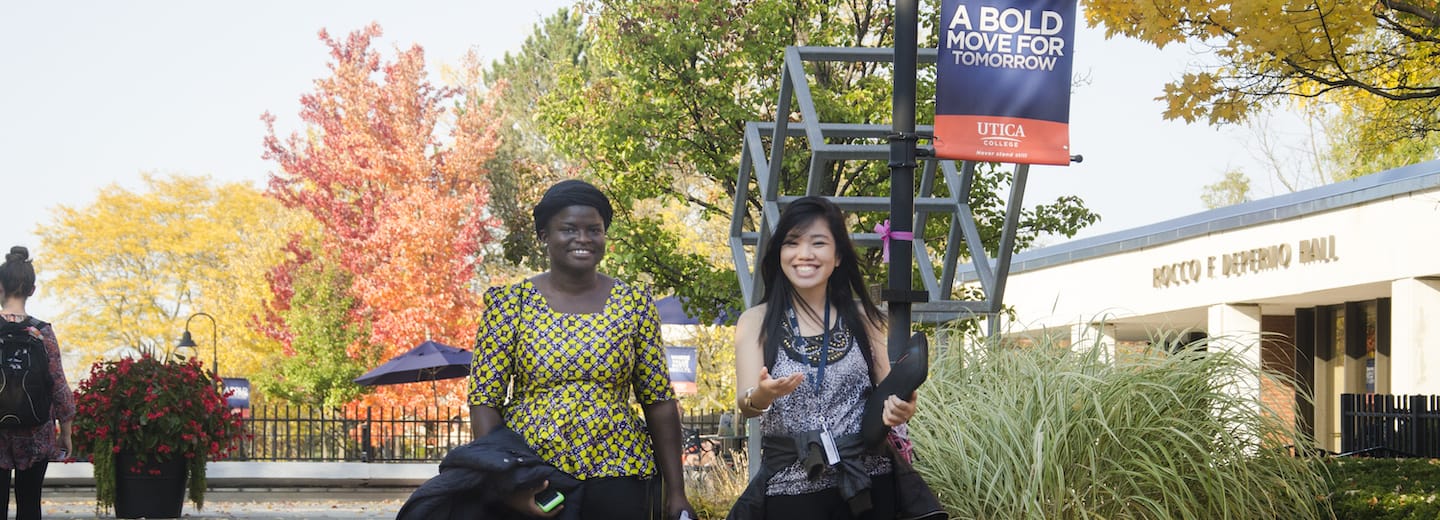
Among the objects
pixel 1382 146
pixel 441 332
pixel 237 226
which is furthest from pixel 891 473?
Answer: pixel 237 226

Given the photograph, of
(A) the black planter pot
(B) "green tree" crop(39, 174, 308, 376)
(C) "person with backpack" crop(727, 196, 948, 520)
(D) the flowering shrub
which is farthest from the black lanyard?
(B) "green tree" crop(39, 174, 308, 376)

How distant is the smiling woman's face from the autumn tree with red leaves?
34281 millimetres

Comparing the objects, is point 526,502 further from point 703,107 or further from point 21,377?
point 703,107

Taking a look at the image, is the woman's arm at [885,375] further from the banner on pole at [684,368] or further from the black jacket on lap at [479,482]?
the banner on pole at [684,368]

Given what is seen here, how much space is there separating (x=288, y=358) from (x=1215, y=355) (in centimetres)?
3697

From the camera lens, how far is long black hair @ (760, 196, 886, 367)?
181 inches

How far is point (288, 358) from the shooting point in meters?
42.7

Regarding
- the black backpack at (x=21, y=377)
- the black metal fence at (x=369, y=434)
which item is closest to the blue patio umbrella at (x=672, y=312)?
the black metal fence at (x=369, y=434)

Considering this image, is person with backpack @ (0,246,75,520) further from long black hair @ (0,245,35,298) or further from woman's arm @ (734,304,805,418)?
woman's arm @ (734,304,805,418)

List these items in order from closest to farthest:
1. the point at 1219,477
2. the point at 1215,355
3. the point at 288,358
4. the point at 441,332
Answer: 1. the point at 1219,477
2. the point at 1215,355
3. the point at 441,332
4. the point at 288,358

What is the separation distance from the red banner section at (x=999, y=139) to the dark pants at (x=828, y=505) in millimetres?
4373

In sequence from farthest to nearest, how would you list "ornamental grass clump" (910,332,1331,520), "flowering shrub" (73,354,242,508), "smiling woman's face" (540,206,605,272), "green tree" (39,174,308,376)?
"green tree" (39,174,308,376), "flowering shrub" (73,354,242,508), "ornamental grass clump" (910,332,1331,520), "smiling woman's face" (540,206,605,272)

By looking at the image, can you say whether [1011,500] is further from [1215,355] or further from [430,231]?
[430,231]

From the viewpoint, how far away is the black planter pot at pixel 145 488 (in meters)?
12.7
